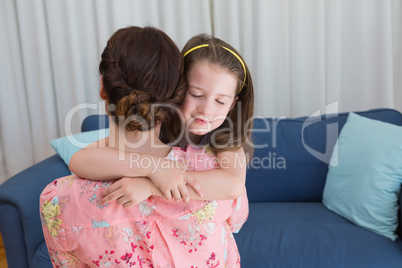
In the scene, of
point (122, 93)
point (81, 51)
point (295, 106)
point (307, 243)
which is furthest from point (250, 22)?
point (122, 93)

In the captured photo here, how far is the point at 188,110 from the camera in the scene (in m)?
0.96

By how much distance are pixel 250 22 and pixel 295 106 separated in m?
0.61

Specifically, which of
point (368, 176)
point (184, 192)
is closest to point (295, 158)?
point (368, 176)

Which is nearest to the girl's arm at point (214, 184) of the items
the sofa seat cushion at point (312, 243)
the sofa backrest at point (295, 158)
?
the sofa seat cushion at point (312, 243)

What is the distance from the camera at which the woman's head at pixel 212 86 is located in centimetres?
94

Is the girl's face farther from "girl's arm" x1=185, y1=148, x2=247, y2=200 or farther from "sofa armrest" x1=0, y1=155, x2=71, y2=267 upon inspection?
"sofa armrest" x1=0, y1=155, x2=71, y2=267

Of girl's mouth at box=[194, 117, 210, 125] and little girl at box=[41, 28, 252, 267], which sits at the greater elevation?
girl's mouth at box=[194, 117, 210, 125]

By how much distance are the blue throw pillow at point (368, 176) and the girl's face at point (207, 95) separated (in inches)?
40.2

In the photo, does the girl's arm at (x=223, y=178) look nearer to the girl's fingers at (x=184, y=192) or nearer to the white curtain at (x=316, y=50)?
the girl's fingers at (x=184, y=192)

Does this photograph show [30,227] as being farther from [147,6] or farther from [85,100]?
[147,6]

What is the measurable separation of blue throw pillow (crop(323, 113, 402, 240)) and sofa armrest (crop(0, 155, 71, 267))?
4.43 ft

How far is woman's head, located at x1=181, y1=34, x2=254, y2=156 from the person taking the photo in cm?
94

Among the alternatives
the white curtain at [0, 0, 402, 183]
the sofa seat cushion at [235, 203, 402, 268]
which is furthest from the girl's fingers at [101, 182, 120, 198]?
the white curtain at [0, 0, 402, 183]

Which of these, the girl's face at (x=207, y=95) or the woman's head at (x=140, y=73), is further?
the girl's face at (x=207, y=95)
